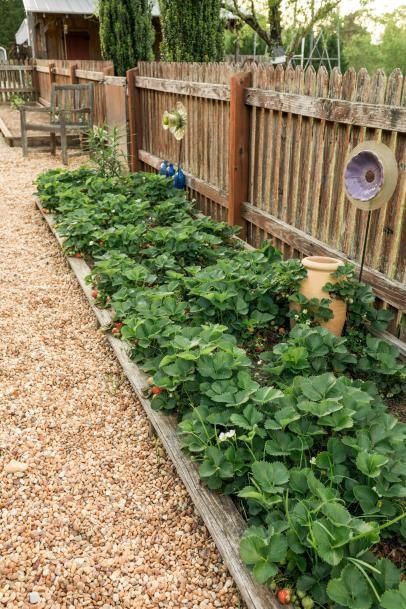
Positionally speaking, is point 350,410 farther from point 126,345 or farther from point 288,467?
point 126,345

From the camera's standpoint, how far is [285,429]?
2.37 meters

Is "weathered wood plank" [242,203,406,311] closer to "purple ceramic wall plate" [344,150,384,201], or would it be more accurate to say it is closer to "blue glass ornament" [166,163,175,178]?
"purple ceramic wall plate" [344,150,384,201]

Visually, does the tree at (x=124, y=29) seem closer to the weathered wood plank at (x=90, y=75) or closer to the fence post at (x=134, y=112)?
the weathered wood plank at (x=90, y=75)

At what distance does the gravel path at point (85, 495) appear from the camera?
6.66 feet

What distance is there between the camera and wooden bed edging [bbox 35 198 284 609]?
184 centimetres

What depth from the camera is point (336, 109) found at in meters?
3.61

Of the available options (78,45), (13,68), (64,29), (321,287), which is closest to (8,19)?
(78,45)

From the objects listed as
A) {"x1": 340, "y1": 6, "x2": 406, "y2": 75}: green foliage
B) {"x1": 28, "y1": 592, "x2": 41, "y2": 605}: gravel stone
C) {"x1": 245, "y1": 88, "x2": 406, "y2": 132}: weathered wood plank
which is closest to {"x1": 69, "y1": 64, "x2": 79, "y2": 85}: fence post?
{"x1": 245, "y1": 88, "x2": 406, "y2": 132}: weathered wood plank

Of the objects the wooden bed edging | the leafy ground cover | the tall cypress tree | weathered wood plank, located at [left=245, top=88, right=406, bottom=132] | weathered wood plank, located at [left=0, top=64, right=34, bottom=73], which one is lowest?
the wooden bed edging

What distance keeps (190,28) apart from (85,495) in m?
10.0

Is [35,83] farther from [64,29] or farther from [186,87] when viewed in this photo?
[186,87]

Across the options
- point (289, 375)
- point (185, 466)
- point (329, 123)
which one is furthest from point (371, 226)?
point (185, 466)

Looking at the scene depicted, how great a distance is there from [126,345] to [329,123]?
6.25 feet

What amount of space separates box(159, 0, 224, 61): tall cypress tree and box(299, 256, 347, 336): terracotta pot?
8.56 metres
